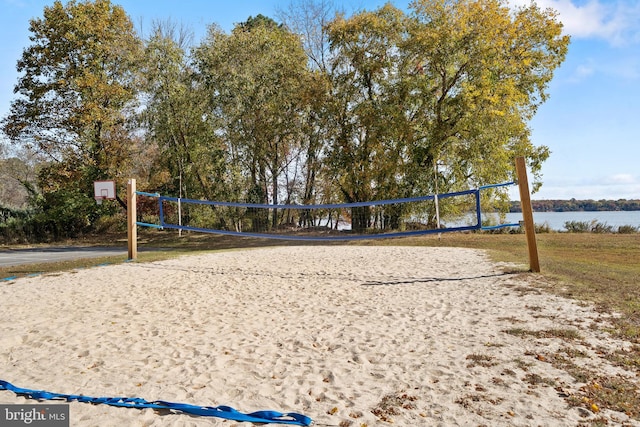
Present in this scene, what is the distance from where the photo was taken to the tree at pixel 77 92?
20.3 m

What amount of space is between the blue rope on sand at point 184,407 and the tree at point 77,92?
61.1 ft

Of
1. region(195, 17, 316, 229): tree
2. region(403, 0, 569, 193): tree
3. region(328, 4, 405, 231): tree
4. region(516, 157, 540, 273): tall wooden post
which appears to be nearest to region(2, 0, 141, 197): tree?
region(195, 17, 316, 229): tree

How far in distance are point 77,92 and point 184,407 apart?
21.2 metres

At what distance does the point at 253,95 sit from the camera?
2033 cm

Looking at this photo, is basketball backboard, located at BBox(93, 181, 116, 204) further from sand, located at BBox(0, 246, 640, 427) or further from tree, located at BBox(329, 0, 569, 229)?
sand, located at BBox(0, 246, 640, 427)

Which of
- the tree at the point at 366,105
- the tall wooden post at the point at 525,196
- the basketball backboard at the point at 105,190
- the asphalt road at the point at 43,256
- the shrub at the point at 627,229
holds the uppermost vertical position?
the tree at the point at 366,105

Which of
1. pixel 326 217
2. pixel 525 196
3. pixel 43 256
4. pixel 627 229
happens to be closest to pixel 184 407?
pixel 525 196

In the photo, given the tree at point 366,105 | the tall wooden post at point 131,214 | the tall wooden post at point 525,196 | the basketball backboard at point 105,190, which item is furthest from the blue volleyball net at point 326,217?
the tall wooden post at point 525,196

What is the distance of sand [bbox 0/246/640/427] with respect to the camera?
10.6 ft

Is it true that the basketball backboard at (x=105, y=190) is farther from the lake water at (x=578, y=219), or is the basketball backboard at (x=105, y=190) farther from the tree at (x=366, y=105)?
the lake water at (x=578, y=219)

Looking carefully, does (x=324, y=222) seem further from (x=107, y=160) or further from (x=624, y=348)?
(x=624, y=348)

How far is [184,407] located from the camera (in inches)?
127

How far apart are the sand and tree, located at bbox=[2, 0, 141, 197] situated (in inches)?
549

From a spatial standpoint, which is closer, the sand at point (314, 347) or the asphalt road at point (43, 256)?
the sand at point (314, 347)
